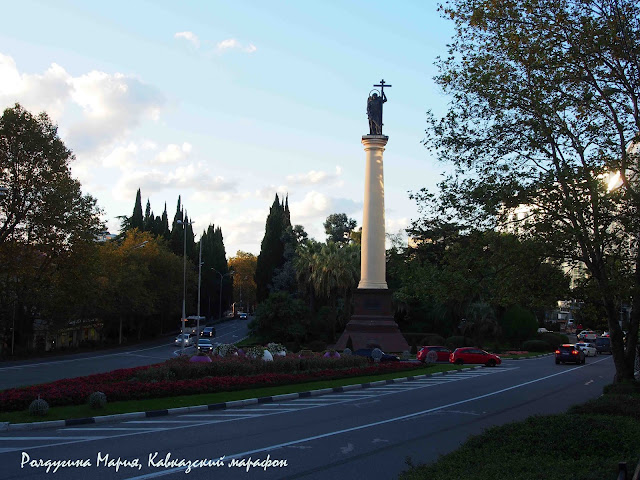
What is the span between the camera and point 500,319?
62.8 m

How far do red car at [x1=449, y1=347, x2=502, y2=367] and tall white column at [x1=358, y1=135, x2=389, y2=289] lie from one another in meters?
8.10

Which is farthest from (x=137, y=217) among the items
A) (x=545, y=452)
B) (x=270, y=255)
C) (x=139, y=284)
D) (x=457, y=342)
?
(x=545, y=452)

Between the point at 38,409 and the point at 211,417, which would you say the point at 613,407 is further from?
the point at 38,409

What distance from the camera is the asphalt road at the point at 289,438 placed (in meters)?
10.3

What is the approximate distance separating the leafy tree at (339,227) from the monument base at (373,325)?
40251mm

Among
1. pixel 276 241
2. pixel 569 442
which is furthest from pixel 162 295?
pixel 569 442

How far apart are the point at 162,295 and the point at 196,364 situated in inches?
1995

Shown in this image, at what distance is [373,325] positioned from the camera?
46500 millimetres

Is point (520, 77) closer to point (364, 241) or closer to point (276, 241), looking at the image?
point (364, 241)

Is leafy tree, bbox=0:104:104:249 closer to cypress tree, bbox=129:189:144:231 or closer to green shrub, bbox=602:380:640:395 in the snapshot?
green shrub, bbox=602:380:640:395

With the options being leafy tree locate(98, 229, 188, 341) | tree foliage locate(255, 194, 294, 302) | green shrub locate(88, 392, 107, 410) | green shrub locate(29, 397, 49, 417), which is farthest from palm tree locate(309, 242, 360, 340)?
green shrub locate(29, 397, 49, 417)

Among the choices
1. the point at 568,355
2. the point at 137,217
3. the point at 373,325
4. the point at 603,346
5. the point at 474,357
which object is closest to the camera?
the point at 474,357

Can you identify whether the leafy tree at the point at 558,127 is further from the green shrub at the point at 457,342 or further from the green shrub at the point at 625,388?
the green shrub at the point at 457,342

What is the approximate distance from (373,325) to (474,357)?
7.93 metres
